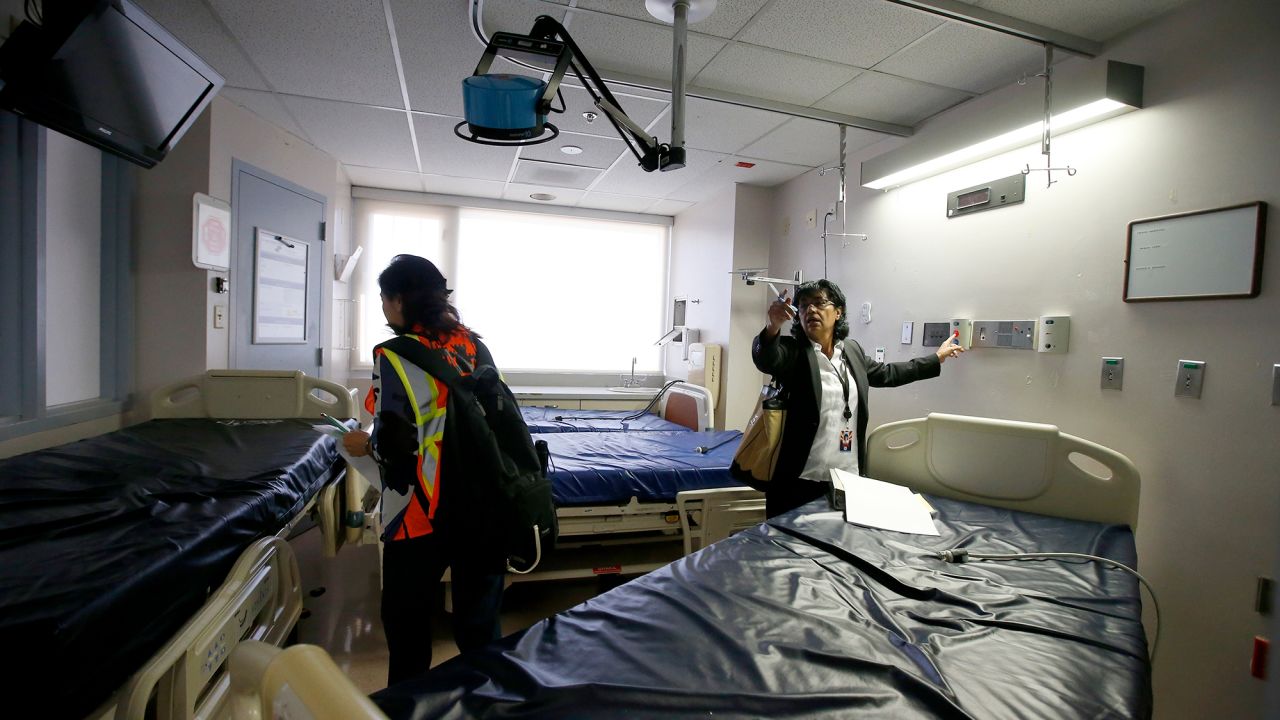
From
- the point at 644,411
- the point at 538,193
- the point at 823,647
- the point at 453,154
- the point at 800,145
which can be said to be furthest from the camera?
the point at 538,193

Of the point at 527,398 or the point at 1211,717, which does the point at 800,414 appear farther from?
the point at 527,398

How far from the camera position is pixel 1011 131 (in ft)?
6.95

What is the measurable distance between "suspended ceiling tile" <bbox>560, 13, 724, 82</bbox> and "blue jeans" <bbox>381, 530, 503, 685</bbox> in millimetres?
1893

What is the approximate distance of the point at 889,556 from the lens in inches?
52.9

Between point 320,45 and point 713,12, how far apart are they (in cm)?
166

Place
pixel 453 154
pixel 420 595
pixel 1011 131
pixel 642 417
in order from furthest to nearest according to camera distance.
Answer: pixel 642 417 → pixel 453 154 → pixel 1011 131 → pixel 420 595

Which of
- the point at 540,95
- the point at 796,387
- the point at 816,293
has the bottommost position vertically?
the point at 796,387

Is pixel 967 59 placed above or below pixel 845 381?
above

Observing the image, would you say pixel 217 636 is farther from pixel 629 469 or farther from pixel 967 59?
pixel 967 59

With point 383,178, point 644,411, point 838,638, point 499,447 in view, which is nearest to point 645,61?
point 499,447

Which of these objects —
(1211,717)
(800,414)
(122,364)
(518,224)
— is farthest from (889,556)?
(518,224)

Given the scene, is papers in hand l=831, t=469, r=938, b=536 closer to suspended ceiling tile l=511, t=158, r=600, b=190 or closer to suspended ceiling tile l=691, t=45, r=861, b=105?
suspended ceiling tile l=691, t=45, r=861, b=105

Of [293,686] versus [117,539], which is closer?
[293,686]

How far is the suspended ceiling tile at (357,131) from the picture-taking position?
9.82ft
